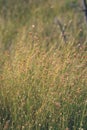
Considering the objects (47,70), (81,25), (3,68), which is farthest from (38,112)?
(81,25)

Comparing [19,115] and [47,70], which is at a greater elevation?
[47,70]

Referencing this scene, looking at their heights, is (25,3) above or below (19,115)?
above

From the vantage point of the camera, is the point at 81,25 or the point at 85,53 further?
the point at 81,25

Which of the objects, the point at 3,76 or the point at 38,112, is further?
the point at 3,76

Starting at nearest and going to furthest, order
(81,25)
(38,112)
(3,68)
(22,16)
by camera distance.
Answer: (38,112), (3,68), (81,25), (22,16)

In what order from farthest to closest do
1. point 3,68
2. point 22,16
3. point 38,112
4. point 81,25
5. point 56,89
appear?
point 22,16, point 81,25, point 3,68, point 56,89, point 38,112

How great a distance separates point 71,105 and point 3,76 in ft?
2.63

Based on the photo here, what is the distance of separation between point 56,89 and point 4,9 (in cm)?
482

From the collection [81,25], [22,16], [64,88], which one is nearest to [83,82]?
[64,88]

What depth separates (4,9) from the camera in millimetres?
9273

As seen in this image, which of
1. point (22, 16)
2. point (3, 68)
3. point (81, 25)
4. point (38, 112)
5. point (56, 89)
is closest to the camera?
point (38, 112)

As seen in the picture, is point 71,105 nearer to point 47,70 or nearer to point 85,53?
point 47,70

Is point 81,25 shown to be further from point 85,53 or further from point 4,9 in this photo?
point 85,53

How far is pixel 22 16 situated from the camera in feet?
29.4
